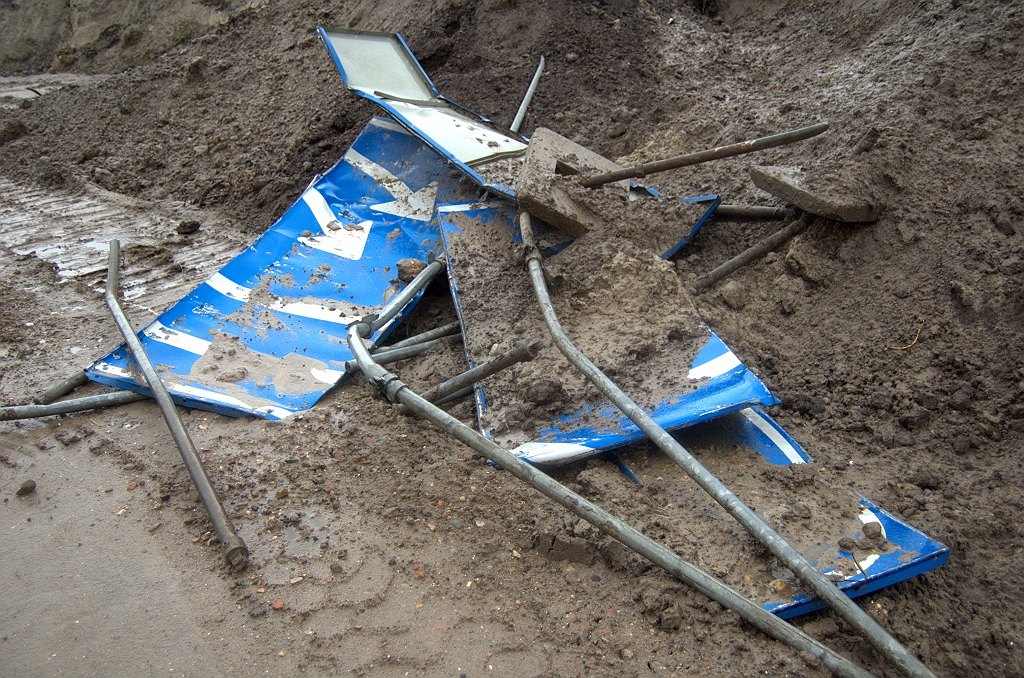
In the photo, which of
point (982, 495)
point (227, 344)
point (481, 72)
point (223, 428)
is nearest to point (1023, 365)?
point (982, 495)

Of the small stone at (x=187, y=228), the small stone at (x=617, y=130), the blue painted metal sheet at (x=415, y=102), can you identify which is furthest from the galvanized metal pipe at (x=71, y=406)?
the small stone at (x=617, y=130)

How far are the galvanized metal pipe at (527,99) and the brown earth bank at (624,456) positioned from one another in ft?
0.27

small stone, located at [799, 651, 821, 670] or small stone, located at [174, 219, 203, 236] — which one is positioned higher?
small stone, located at [799, 651, 821, 670]

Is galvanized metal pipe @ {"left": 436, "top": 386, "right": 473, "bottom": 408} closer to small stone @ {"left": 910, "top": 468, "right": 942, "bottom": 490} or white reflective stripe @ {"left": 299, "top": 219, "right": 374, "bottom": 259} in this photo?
white reflective stripe @ {"left": 299, "top": 219, "right": 374, "bottom": 259}

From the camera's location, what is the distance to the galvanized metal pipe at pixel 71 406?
2.79 metres

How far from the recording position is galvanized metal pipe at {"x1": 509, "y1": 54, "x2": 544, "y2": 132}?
457cm

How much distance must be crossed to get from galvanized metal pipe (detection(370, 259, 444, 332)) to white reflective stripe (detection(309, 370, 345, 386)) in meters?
0.29

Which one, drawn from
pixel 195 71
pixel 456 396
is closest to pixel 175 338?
pixel 456 396

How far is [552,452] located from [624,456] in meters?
0.27

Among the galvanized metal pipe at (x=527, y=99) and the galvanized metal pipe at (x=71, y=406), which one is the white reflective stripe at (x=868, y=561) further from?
the galvanized metal pipe at (x=527, y=99)

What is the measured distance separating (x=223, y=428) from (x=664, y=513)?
5.86 ft

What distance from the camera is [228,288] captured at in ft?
11.5

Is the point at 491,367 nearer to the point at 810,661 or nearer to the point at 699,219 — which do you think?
the point at 810,661

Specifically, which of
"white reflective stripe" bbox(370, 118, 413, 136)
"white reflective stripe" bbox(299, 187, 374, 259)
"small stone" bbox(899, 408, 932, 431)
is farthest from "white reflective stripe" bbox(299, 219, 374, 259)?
"small stone" bbox(899, 408, 932, 431)
